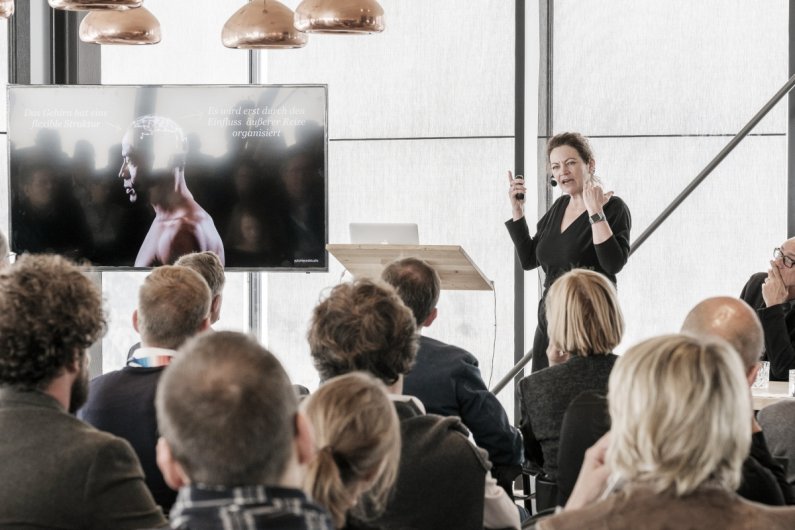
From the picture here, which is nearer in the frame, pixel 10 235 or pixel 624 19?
pixel 10 235

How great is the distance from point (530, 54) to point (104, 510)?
18.4 ft

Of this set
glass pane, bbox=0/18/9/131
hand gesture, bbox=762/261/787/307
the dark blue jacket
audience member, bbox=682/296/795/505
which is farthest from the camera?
glass pane, bbox=0/18/9/131

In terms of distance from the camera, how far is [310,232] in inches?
253

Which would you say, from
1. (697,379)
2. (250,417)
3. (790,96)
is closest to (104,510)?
(250,417)

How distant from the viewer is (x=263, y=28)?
17.8ft

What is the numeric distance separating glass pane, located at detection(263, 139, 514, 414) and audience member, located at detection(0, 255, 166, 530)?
5.02m

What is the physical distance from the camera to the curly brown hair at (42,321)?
2111mm

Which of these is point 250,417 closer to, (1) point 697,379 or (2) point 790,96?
(1) point 697,379

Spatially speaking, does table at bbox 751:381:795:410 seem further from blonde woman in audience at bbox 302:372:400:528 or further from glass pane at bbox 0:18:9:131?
glass pane at bbox 0:18:9:131

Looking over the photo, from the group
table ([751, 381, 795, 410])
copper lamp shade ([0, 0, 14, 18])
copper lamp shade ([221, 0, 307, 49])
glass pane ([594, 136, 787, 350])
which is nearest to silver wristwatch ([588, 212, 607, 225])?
table ([751, 381, 795, 410])

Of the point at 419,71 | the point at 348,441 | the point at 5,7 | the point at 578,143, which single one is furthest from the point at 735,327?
the point at 419,71

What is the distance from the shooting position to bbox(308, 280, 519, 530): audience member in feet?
8.04

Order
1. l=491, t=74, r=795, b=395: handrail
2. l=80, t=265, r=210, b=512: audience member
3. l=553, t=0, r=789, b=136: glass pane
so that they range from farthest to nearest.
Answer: l=553, t=0, r=789, b=136: glass pane → l=491, t=74, r=795, b=395: handrail → l=80, t=265, r=210, b=512: audience member

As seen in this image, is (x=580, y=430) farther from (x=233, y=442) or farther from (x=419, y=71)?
(x=419, y=71)
